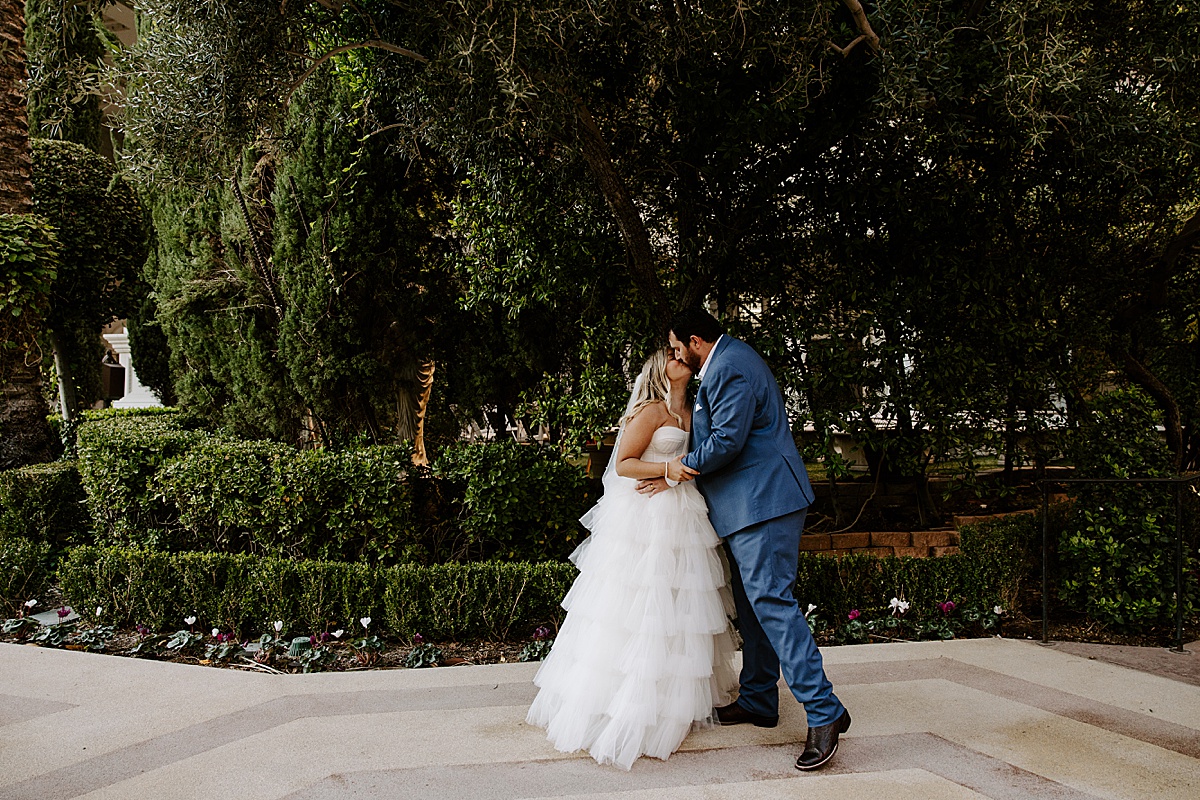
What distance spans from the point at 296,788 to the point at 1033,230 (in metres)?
6.22

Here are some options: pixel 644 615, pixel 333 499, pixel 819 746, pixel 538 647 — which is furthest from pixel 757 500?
pixel 333 499

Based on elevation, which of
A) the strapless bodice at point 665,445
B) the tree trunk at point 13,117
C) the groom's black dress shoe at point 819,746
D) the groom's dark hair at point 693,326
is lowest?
the groom's black dress shoe at point 819,746

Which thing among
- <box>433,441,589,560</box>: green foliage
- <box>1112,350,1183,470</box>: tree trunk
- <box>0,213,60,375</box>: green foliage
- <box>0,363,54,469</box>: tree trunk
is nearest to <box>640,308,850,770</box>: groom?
<box>433,441,589,560</box>: green foliage

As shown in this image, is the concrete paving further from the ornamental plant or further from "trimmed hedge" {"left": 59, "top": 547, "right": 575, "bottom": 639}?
"trimmed hedge" {"left": 59, "top": 547, "right": 575, "bottom": 639}

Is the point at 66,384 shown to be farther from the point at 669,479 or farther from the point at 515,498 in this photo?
the point at 669,479

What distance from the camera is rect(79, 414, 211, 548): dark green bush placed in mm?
6027

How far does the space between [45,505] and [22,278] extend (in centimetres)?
185

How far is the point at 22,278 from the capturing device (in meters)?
6.66

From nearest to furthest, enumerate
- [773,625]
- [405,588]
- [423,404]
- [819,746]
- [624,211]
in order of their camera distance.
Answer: [819,746] < [773,625] < [405,588] < [624,211] < [423,404]

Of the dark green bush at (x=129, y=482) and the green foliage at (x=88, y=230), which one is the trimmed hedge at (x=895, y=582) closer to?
the dark green bush at (x=129, y=482)

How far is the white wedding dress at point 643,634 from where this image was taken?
3436 millimetres

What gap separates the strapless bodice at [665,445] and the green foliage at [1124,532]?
3259mm

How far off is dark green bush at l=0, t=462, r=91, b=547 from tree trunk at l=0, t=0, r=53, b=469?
489 mm

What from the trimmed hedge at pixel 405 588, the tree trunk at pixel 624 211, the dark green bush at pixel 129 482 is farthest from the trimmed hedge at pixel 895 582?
the dark green bush at pixel 129 482
